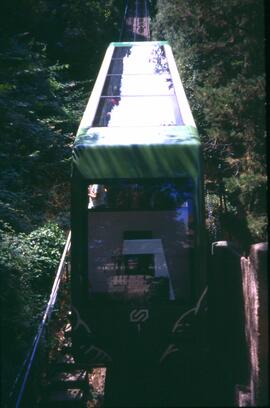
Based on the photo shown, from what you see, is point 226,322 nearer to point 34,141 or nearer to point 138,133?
point 138,133

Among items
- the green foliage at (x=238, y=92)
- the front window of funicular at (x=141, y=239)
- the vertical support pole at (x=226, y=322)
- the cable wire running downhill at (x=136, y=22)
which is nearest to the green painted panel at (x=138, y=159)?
the front window of funicular at (x=141, y=239)

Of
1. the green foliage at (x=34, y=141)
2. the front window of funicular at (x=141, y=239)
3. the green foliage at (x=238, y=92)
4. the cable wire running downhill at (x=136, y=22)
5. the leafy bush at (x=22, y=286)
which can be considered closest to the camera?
the front window of funicular at (x=141, y=239)

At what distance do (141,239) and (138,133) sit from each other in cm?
155

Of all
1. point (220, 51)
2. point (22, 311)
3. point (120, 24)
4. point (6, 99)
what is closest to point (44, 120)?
point (6, 99)

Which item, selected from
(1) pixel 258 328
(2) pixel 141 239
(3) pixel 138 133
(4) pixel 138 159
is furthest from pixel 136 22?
(1) pixel 258 328

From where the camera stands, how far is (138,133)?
6.88 m

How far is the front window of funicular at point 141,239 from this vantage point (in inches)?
255

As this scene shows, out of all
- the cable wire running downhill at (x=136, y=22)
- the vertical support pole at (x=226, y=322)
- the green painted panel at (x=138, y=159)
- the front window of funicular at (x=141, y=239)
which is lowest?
the vertical support pole at (x=226, y=322)

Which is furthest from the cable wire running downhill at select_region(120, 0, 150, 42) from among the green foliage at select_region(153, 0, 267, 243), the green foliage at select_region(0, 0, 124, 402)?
the green foliage at select_region(153, 0, 267, 243)

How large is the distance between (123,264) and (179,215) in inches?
40.6

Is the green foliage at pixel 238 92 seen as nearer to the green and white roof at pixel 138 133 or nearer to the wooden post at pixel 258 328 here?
the green and white roof at pixel 138 133

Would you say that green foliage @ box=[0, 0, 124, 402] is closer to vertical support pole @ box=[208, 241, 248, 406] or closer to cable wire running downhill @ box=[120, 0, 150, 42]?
vertical support pole @ box=[208, 241, 248, 406]

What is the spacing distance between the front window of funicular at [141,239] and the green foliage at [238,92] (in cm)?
499

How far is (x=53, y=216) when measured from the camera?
541 inches
